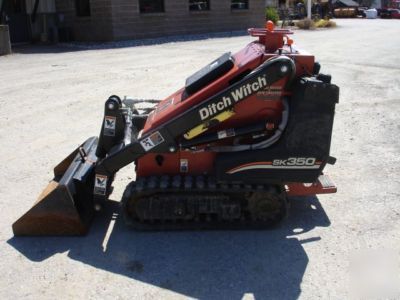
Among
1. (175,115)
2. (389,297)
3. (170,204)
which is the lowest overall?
(389,297)

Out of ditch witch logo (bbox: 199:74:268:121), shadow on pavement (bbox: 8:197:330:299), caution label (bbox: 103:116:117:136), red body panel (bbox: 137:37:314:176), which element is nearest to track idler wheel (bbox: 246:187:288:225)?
shadow on pavement (bbox: 8:197:330:299)

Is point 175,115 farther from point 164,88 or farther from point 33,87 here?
point 33,87

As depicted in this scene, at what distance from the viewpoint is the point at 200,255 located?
13.9 ft

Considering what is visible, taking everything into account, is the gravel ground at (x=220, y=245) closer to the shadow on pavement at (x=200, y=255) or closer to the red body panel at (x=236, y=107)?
the shadow on pavement at (x=200, y=255)

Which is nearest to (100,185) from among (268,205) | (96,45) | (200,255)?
(200,255)

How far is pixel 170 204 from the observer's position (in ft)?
14.8

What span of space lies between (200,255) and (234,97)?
1382 mm

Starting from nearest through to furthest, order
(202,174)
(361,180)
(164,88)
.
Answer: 1. (202,174)
2. (361,180)
3. (164,88)

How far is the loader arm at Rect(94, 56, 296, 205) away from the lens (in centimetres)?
419

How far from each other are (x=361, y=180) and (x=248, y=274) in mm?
2464

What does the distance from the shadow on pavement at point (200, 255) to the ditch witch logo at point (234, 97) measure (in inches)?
44.0

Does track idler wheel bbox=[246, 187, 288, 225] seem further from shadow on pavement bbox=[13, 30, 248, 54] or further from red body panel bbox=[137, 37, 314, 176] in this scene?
shadow on pavement bbox=[13, 30, 248, 54]

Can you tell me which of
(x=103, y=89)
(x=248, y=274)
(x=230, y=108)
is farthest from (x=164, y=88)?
(x=248, y=274)

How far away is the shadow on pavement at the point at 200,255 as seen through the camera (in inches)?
151
